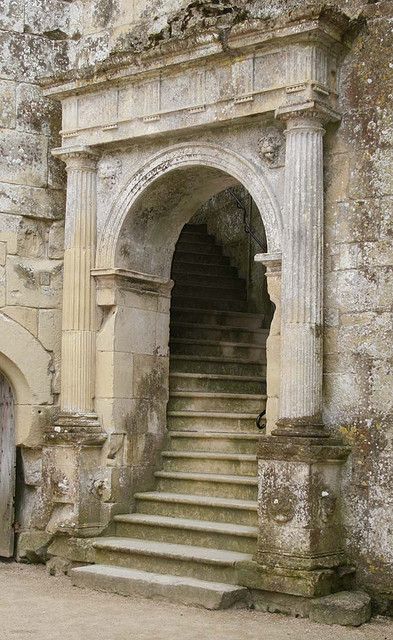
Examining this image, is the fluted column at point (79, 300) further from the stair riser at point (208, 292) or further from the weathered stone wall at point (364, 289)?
the stair riser at point (208, 292)

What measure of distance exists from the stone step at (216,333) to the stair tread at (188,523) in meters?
2.39

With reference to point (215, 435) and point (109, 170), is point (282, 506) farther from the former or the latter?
point (109, 170)

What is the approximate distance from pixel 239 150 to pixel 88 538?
10.6ft

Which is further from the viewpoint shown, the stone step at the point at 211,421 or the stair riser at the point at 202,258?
the stair riser at the point at 202,258

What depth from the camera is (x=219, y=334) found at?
10.5 m

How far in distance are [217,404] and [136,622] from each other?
2.93 m

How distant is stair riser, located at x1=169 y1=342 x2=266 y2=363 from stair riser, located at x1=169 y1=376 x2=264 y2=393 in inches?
19.4

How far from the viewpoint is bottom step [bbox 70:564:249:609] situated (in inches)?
271

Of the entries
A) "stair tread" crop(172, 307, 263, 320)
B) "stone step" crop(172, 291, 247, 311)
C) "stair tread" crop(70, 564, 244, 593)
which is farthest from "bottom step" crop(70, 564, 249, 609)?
"stone step" crop(172, 291, 247, 311)

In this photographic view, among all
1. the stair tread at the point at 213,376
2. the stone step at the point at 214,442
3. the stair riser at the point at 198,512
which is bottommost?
the stair riser at the point at 198,512

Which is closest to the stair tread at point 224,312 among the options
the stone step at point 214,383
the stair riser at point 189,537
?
the stone step at point 214,383

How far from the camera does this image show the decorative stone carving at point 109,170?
8.48 metres

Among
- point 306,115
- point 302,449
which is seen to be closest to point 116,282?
point 306,115

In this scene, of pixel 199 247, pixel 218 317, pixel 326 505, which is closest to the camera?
pixel 326 505
